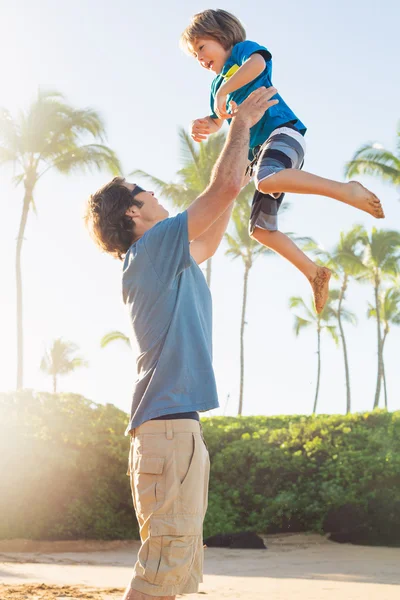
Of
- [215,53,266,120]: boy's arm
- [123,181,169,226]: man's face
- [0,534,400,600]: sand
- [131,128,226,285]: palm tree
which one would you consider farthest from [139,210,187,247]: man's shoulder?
[131,128,226,285]: palm tree

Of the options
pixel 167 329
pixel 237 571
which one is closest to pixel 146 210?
pixel 167 329

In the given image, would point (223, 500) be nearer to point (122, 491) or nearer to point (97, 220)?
point (122, 491)

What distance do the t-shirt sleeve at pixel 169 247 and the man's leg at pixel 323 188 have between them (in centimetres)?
94

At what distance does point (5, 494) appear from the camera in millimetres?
11250

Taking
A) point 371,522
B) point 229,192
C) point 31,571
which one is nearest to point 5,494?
point 31,571

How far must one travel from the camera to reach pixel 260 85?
4496mm

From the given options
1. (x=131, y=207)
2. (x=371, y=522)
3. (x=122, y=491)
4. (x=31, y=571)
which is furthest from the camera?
(x=122, y=491)

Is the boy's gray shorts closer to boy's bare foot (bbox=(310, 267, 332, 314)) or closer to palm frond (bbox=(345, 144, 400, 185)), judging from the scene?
boy's bare foot (bbox=(310, 267, 332, 314))

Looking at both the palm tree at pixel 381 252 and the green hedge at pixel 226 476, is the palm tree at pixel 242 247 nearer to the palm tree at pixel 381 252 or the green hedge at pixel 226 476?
Answer: the palm tree at pixel 381 252

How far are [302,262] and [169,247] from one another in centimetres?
147

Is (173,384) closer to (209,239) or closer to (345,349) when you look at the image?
(209,239)

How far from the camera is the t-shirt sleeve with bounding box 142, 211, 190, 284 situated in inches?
134

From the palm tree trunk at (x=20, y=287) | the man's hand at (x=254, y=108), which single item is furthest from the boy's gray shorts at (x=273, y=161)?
the palm tree trunk at (x=20, y=287)

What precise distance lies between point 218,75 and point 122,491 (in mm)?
8683
